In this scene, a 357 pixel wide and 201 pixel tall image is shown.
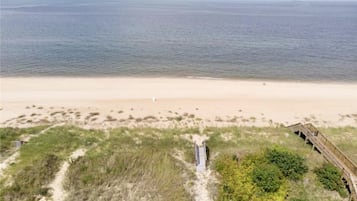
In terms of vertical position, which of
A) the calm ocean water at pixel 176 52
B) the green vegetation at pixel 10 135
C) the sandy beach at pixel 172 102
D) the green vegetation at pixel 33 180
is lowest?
the green vegetation at pixel 33 180

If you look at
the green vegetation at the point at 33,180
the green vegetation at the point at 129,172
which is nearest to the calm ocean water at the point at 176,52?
the green vegetation at the point at 129,172

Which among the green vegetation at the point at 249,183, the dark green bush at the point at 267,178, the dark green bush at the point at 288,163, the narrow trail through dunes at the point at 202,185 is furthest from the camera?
the dark green bush at the point at 288,163

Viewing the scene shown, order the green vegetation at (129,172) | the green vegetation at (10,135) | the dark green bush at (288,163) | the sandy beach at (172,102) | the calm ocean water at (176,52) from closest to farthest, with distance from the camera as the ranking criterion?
1. the green vegetation at (129,172)
2. the dark green bush at (288,163)
3. the green vegetation at (10,135)
4. the sandy beach at (172,102)
5. the calm ocean water at (176,52)

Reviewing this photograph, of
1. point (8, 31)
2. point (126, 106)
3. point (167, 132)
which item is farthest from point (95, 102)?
point (8, 31)

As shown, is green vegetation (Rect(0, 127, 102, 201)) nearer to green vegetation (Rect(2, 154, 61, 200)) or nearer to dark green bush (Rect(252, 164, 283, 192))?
green vegetation (Rect(2, 154, 61, 200))

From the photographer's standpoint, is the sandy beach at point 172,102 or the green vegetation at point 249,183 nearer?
the green vegetation at point 249,183

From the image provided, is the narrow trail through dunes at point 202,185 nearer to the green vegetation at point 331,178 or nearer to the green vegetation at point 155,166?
the green vegetation at point 155,166

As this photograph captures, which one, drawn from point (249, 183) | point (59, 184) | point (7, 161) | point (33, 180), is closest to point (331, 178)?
point (249, 183)

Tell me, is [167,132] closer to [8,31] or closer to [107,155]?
[107,155]
